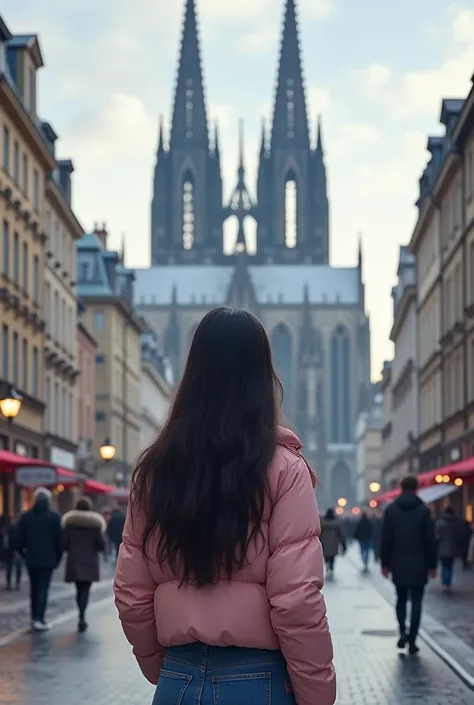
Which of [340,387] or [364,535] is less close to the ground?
[340,387]

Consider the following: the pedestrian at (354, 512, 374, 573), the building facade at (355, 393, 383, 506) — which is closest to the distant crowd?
the pedestrian at (354, 512, 374, 573)

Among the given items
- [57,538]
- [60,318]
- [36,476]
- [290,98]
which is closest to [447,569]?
[36,476]

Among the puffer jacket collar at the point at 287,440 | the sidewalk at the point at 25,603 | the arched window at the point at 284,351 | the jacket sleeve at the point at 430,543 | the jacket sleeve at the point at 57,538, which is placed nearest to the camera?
the puffer jacket collar at the point at 287,440

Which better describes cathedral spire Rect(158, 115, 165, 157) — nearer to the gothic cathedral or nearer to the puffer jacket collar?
the gothic cathedral

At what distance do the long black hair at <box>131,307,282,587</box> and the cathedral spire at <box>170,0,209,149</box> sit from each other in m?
153

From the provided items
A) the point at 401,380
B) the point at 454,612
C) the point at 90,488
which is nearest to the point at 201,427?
the point at 454,612

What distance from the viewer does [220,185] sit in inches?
6260

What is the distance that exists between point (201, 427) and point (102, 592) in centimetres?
2282

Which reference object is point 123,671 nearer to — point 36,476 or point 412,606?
point 412,606

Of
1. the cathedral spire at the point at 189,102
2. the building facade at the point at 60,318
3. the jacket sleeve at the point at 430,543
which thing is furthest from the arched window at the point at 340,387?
the jacket sleeve at the point at 430,543

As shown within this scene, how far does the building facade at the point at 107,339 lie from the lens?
72.4 m

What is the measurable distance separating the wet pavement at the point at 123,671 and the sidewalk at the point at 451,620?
0.20 metres

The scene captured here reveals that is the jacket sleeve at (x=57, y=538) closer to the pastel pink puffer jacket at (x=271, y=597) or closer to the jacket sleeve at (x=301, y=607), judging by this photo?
the pastel pink puffer jacket at (x=271, y=597)

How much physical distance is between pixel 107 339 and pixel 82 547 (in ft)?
184
